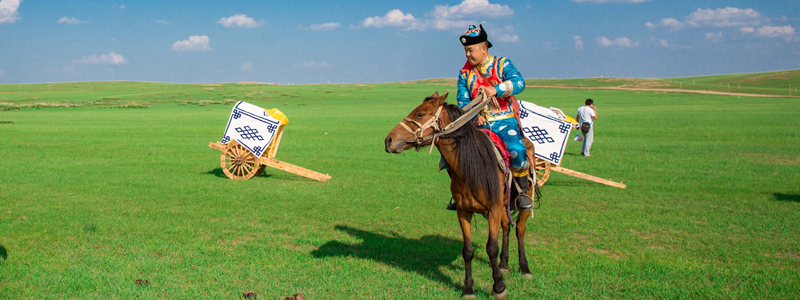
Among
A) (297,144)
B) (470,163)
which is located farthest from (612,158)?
(470,163)

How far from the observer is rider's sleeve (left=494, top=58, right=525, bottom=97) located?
5848mm

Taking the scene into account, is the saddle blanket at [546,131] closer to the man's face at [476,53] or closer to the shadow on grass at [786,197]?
the shadow on grass at [786,197]

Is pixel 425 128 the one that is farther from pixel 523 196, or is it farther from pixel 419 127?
pixel 523 196

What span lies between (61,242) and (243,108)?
666 cm

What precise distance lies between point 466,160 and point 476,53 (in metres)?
1.26

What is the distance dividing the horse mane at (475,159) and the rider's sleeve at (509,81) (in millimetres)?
474

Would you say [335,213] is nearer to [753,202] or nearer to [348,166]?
[348,166]

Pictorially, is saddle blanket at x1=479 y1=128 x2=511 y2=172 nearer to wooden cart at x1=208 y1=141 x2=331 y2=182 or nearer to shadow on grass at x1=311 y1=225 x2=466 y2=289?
shadow on grass at x1=311 y1=225 x2=466 y2=289

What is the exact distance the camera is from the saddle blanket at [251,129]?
47.1ft

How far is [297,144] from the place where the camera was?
2430 centimetres

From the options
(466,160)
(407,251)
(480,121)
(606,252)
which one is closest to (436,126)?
(466,160)

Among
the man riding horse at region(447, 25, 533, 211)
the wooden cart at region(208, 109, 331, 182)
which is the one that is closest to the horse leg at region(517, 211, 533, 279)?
the man riding horse at region(447, 25, 533, 211)

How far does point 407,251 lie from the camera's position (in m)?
7.91

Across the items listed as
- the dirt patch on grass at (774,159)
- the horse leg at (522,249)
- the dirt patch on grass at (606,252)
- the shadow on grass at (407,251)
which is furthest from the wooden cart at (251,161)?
the dirt patch on grass at (774,159)
